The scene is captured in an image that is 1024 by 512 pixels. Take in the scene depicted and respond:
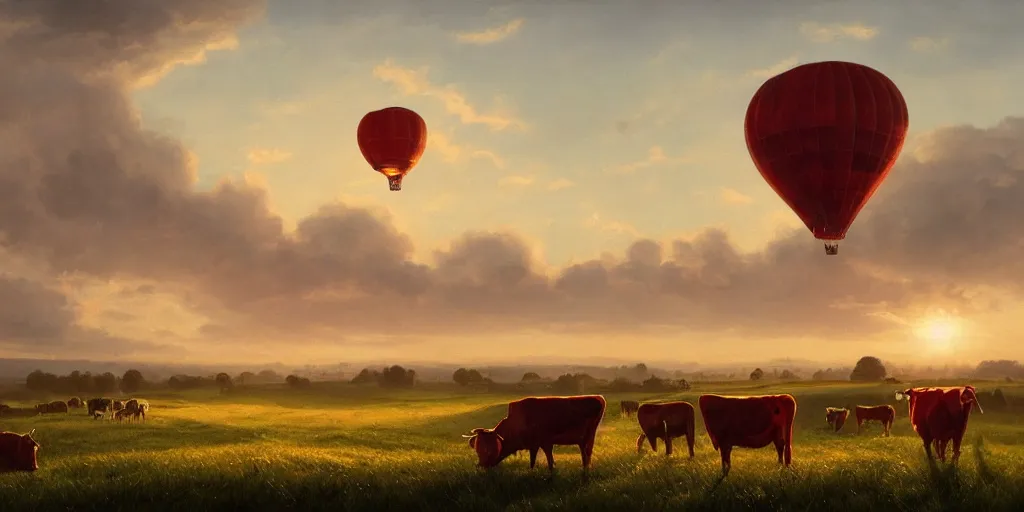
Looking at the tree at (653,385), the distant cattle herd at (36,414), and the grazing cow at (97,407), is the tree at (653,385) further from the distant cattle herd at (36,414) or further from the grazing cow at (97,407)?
the grazing cow at (97,407)

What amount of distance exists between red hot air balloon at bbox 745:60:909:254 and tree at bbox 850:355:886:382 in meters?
78.8

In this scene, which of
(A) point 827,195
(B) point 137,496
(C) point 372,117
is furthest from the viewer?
(C) point 372,117

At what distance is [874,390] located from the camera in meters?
49.9

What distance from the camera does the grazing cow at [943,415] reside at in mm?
19266

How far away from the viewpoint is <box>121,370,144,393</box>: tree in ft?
331

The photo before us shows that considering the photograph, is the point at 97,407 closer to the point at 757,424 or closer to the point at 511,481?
the point at 511,481

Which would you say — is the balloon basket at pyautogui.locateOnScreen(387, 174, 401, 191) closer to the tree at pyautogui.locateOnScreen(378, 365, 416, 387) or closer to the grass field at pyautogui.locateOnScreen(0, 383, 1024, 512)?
the grass field at pyautogui.locateOnScreen(0, 383, 1024, 512)

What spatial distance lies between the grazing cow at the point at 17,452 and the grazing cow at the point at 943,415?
2463 centimetres

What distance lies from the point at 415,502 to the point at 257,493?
4.33 m

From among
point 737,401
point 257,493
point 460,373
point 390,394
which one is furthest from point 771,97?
point 460,373

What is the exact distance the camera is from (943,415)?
19.4 metres

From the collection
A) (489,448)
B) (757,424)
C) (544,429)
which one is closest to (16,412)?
(489,448)

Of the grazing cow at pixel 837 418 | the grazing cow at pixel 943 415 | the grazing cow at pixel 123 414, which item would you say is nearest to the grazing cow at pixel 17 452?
→ the grazing cow at pixel 943 415

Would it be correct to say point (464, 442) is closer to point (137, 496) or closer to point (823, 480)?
point (137, 496)
